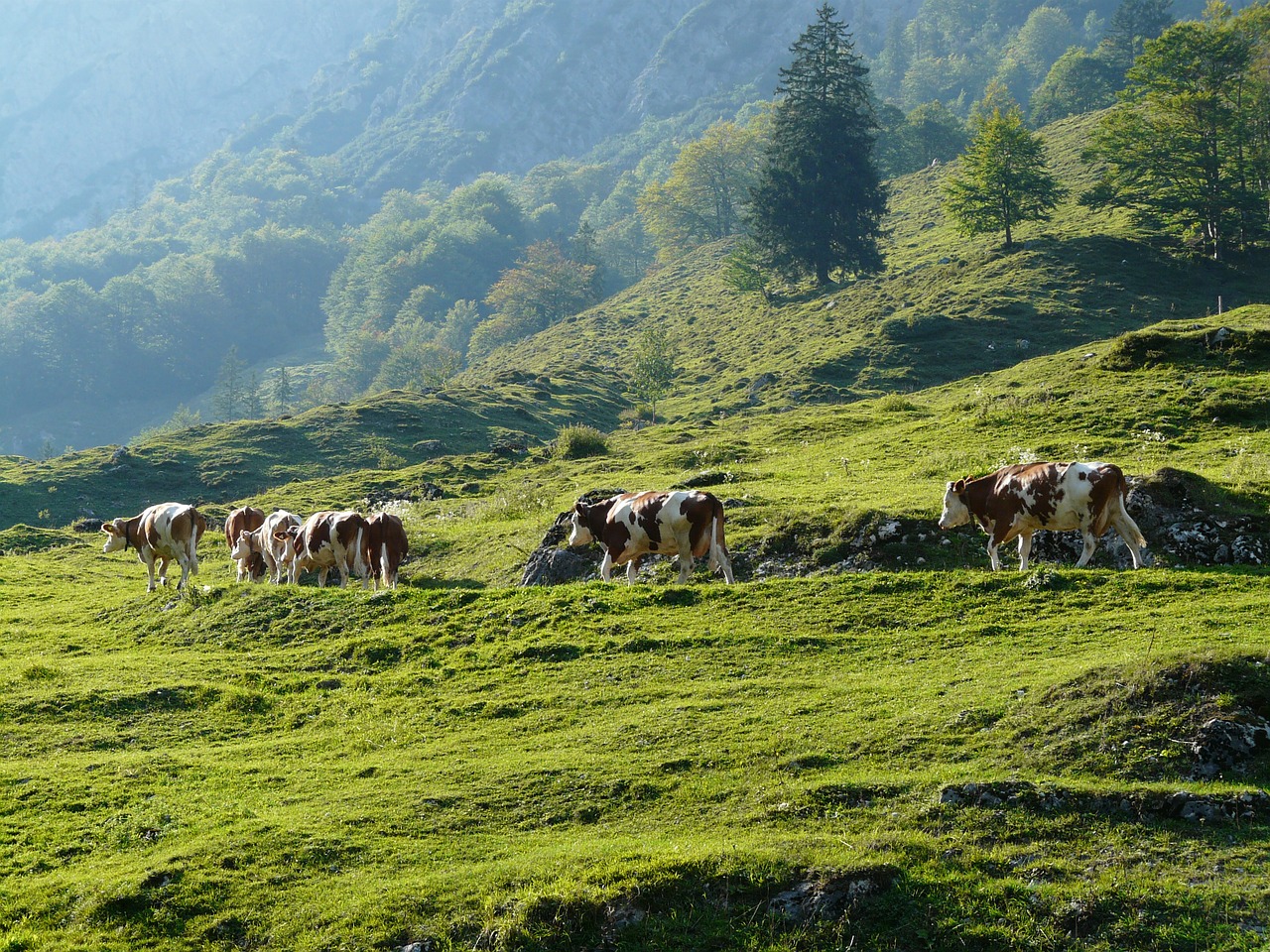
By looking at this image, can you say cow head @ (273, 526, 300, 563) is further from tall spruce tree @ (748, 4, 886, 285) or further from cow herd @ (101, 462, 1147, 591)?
tall spruce tree @ (748, 4, 886, 285)

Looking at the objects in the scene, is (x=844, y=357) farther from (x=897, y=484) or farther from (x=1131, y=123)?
(x=897, y=484)

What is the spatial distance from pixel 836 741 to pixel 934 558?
901 cm

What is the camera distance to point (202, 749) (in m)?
15.7

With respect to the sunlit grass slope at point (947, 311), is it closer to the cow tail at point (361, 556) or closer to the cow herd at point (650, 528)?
the cow herd at point (650, 528)

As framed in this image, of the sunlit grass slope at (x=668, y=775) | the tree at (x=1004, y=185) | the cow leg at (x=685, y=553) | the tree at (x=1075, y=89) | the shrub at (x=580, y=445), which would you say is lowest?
the sunlit grass slope at (x=668, y=775)

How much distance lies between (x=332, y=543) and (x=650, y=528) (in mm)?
9394

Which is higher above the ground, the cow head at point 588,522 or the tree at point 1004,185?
the tree at point 1004,185

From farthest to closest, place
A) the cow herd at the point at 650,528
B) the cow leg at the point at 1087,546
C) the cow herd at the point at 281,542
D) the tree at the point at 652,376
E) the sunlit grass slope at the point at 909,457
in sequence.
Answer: the tree at the point at 652,376
the cow herd at the point at 281,542
the sunlit grass slope at the point at 909,457
the cow herd at the point at 650,528
the cow leg at the point at 1087,546

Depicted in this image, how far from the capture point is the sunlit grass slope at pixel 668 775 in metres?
10.0

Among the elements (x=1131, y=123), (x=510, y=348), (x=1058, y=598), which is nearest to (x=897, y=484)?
(x=1058, y=598)

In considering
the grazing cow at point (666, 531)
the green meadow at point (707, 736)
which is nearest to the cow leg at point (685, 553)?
the grazing cow at point (666, 531)

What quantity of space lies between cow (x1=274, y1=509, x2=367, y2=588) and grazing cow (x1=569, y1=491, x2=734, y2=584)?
280 inches

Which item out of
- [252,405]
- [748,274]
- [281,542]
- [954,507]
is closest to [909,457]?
[954,507]

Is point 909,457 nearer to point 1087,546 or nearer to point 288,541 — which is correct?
point 1087,546
